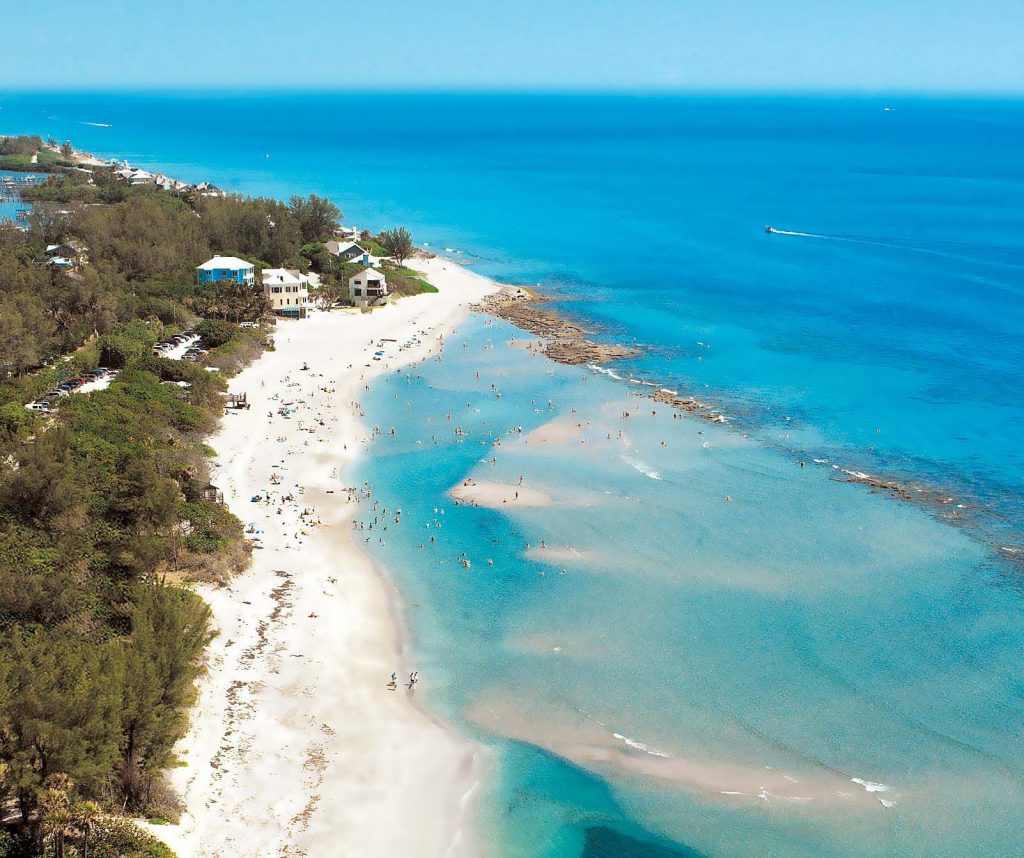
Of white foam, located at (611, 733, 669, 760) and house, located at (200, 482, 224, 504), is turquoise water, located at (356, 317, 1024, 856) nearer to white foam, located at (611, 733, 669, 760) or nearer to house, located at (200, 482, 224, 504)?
white foam, located at (611, 733, 669, 760)

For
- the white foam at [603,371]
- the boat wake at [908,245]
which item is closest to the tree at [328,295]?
the white foam at [603,371]

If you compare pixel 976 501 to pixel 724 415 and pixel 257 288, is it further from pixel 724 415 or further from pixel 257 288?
pixel 257 288

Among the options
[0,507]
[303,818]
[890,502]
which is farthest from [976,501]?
[0,507]

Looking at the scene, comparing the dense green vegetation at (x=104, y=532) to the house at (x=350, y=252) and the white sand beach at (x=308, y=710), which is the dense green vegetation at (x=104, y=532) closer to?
the white sand beach at (x=308, y=710)

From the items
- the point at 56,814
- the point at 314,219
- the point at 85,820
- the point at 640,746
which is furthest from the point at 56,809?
the point at 314,219

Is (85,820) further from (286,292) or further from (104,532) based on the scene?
(286,292)

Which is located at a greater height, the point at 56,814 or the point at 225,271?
the point at 225,271
